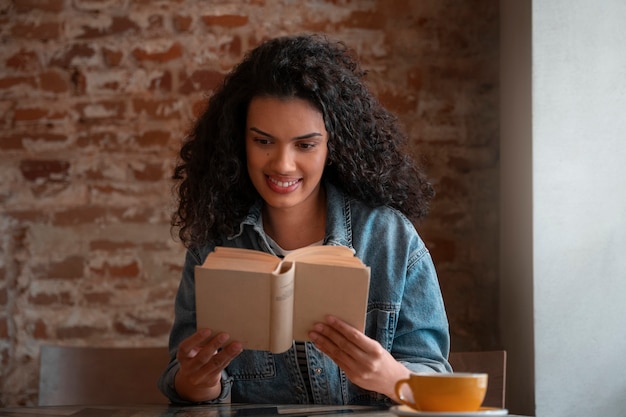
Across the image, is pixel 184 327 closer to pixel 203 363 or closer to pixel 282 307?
pixel 203 363

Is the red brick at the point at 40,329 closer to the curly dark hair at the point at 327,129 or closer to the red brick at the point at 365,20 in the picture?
the curly dark hair at the point at 327,129

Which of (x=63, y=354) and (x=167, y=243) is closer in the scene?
(x=63, y=354)

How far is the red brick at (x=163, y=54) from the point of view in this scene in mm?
3434

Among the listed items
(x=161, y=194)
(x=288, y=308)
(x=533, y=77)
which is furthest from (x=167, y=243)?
(x=288, y=308)

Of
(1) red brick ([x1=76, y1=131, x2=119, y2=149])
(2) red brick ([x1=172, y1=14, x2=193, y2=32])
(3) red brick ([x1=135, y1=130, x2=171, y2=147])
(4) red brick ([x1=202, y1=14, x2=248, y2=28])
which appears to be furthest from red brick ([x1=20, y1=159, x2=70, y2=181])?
(4) red brick ([x1=202, y1=14, x2=248, y2=28])

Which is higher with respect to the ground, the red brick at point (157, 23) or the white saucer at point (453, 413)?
the red brick at point (157, 23)

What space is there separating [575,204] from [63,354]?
1727 millimetres

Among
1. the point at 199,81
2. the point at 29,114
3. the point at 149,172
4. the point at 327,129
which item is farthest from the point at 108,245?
the point at 327,129

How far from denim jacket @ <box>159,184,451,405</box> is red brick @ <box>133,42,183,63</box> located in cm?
138

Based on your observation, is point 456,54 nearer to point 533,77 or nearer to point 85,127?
point 533,77

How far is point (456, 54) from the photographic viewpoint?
3402mm

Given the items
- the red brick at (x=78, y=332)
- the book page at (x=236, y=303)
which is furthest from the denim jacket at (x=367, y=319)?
the red brick at (x=78, y=332)

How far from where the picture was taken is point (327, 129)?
2.19 metres

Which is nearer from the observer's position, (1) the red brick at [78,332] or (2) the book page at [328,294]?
(2) the book page at [328,294]
